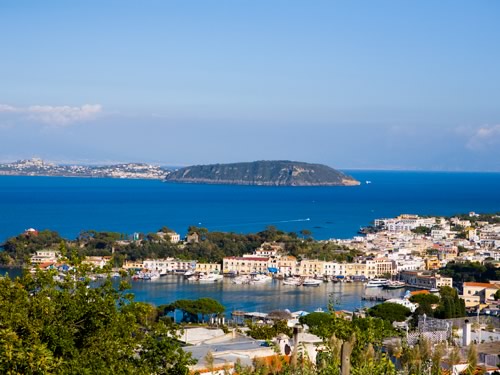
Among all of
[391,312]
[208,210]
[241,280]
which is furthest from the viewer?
[208,210]

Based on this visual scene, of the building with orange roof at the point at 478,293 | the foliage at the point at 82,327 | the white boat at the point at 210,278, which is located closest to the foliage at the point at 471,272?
the building with orange roof at the point at 478,293

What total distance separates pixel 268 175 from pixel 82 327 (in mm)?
85809

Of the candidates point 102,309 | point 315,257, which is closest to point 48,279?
point 102,309

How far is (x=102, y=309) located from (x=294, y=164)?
286ft

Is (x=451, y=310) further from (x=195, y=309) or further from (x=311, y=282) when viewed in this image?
(x=311, y=282)

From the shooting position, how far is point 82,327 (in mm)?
4758

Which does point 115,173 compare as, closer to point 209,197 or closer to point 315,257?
point 209,197

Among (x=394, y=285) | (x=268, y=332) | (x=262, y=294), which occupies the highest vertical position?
(x=268, y=332)

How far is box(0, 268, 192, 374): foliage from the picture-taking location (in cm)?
441

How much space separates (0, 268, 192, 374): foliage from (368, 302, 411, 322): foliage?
8.94 m

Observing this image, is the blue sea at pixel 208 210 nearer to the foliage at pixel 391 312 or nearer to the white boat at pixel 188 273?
the white boat at pixel 188 273

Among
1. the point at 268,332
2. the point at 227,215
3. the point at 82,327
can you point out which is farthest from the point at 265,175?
the point at 82,327

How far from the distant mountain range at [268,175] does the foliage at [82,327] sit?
83044mm

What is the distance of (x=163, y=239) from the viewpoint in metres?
28.0
